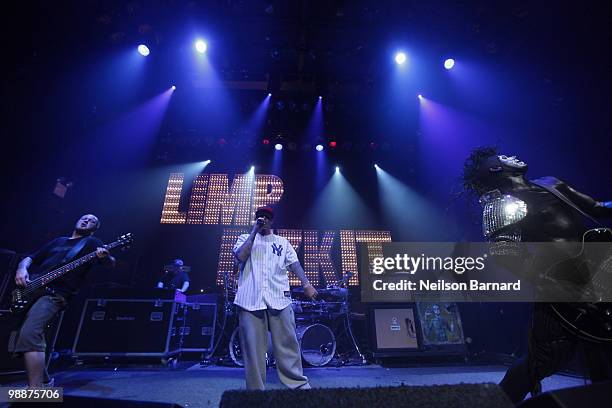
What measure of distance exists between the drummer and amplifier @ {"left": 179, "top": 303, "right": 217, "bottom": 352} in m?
0.66

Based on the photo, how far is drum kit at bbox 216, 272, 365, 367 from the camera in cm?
593

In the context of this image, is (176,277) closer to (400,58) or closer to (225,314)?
(225,314)

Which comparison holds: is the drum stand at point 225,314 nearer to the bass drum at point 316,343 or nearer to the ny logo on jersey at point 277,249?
the bass drum at point 316,343

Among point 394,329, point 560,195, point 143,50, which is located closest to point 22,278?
point 560,195

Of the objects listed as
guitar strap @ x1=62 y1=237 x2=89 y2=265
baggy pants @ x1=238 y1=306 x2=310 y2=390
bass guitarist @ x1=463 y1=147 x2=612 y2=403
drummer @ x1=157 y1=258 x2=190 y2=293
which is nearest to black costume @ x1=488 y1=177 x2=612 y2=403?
bass guitarist @ x1=463 y1=147 x2=612 y2=403

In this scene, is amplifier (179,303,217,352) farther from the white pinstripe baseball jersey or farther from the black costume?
the black costume

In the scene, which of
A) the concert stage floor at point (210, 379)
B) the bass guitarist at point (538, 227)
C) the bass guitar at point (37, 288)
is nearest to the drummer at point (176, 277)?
the concert stage floor at point (210, 379)

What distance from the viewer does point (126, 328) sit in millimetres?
5910

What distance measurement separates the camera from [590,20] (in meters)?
5.23

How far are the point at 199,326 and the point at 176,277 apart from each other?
4.86ft

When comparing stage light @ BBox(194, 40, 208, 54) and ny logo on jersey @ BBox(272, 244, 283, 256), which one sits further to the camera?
stage light @ BBox(194, 40, 208, 54)

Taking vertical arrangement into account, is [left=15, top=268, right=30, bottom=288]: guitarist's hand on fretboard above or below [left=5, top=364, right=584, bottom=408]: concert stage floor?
above

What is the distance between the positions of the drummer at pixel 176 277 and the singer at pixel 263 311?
15.8ft

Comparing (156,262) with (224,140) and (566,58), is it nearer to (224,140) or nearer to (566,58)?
(224,140)
